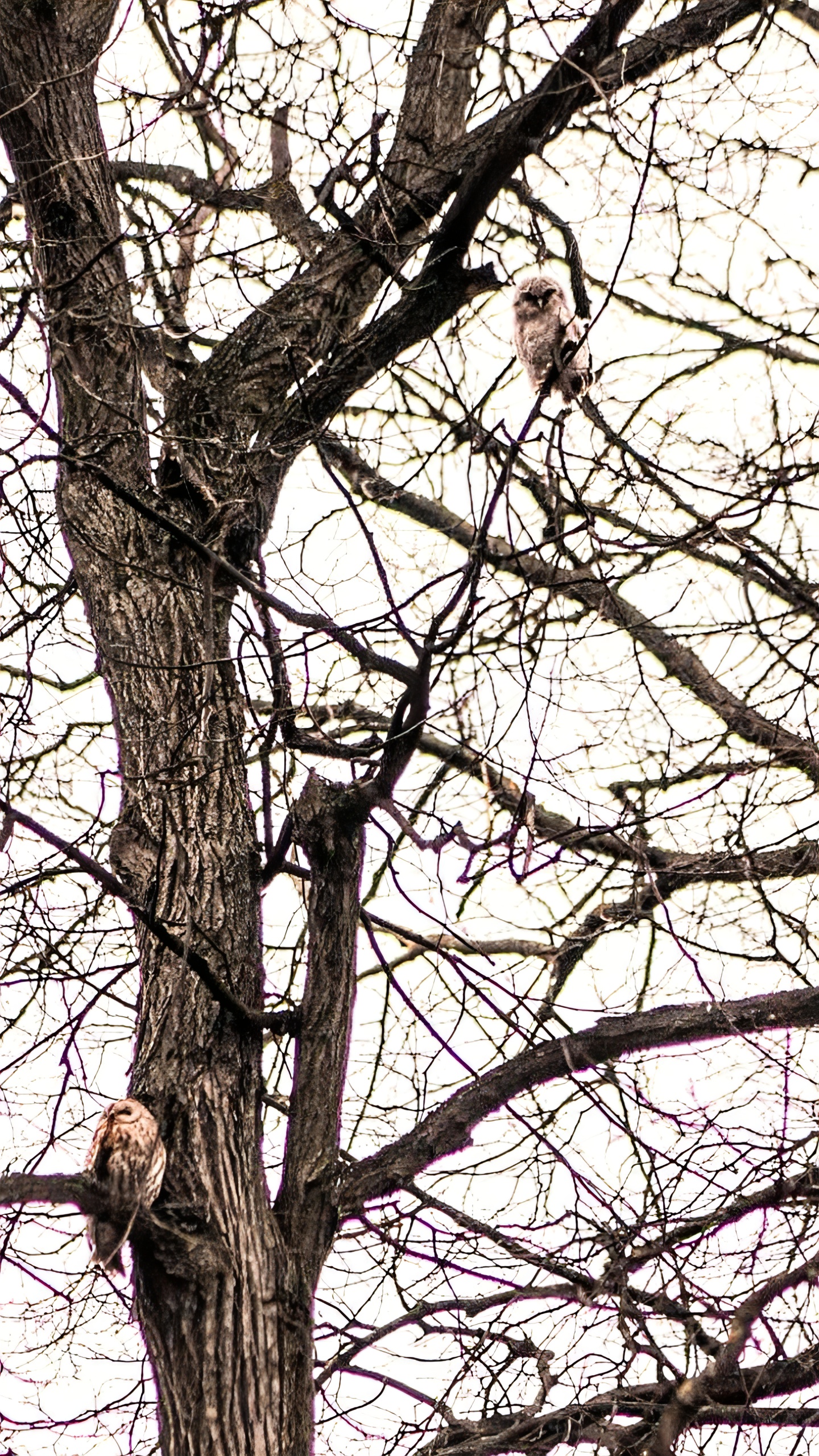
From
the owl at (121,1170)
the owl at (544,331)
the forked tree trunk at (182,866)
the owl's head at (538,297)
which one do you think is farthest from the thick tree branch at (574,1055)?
the owl's head at (538,297)

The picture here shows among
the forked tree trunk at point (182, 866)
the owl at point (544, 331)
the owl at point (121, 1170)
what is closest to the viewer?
the owl at point (121, 1170)

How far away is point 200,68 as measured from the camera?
3.62 m

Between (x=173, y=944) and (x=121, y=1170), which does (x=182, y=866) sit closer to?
(x=173, y=944)

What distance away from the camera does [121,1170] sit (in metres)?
3.19

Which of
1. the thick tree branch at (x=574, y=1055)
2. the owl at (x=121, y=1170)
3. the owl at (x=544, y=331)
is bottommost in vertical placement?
the owl at (x=121, y=1170)

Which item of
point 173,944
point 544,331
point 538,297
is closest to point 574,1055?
point 173,944

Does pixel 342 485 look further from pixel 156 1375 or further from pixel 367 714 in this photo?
pixel 156 1375

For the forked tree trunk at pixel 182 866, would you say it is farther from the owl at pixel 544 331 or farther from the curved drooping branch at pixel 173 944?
the owl at pixel 544 331

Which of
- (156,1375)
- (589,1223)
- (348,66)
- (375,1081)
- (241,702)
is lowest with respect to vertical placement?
(156,1375)

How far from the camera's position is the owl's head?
3.93 metres

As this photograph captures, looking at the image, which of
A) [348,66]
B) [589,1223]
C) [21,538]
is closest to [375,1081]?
[589,1223]

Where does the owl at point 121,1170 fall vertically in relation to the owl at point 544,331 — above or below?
below

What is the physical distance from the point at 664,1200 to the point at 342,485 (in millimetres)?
2121

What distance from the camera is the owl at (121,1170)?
313 cm
